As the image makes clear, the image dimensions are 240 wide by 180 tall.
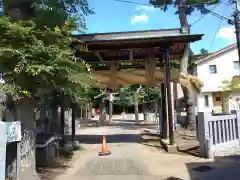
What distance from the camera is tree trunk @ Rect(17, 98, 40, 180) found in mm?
6027

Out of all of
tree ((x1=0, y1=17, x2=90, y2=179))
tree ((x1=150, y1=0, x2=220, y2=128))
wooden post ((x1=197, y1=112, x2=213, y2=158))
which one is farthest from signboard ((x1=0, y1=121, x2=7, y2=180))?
tree ((x1=150, y1=0, x2=220, y2=128))

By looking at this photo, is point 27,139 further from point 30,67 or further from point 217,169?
point 217,169

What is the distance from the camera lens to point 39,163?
7.84 meters

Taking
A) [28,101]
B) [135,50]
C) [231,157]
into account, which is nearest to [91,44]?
[135,50]

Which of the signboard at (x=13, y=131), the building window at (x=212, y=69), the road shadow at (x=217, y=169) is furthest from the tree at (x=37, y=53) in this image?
the building window at (x=212, y=69)

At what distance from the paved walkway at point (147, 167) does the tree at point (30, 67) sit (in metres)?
1.52

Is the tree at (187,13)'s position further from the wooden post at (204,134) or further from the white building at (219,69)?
the white building at (219,69)

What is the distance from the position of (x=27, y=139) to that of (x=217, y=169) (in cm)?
471

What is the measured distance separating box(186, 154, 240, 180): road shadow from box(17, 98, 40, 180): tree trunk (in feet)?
11.8

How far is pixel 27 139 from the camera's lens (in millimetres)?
6141

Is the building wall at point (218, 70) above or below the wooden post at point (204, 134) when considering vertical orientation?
above

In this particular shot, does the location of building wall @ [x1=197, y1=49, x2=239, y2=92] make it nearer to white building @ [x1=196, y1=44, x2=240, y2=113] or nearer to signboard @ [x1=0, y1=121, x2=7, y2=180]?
white building @ [x1=196, y1=44, x2=240, y2=113]

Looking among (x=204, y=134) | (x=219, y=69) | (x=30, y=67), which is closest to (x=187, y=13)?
(x=219, y=69)

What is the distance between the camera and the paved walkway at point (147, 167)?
6836mm
